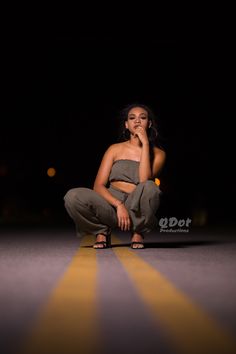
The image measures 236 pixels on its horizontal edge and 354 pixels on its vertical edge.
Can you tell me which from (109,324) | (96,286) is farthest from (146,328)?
(96,286)

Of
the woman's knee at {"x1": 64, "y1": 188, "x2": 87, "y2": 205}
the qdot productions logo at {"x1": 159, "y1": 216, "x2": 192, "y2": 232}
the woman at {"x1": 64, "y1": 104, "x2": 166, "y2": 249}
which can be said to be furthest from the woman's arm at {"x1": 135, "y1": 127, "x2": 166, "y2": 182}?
the qdot productions logo at {"x1": 159, "y1": 216, "x2": 192, "y2": 232}

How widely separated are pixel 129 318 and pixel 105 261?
11.0 feet

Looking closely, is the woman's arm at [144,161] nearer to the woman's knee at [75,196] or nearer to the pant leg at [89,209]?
the pant leg at [89,209]

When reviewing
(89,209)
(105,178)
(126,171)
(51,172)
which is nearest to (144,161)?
(126,171)

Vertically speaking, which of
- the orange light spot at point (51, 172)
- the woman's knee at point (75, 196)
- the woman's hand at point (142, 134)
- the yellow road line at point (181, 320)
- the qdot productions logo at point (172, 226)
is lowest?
the orange light spot at point (51, 172)

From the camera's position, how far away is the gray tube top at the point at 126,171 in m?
9.05

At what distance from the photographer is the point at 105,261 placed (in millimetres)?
7559

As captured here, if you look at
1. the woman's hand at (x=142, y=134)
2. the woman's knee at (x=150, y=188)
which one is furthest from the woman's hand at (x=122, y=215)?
the woman's hand at (x=142, y=134)

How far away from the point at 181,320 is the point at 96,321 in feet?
1.71

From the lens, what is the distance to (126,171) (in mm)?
9055

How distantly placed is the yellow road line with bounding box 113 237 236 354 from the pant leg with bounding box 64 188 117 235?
102 inches

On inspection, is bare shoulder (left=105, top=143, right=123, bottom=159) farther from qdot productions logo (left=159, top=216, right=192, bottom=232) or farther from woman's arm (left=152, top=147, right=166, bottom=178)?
qdot productions logo (left=159, top=216, right=192, bottom=232)

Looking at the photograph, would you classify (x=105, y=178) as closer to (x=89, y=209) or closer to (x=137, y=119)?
(x=89, y=209)

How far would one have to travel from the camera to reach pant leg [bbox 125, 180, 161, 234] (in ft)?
28.4
